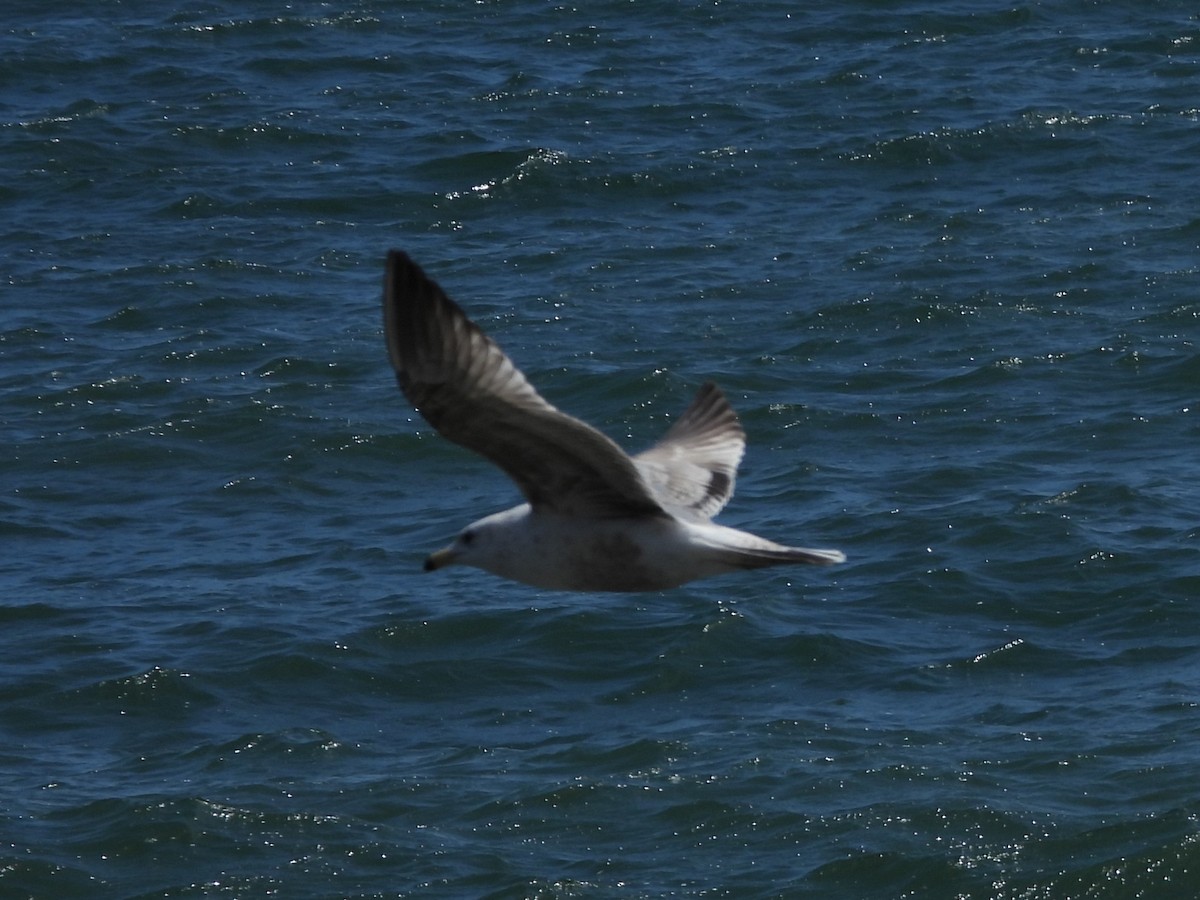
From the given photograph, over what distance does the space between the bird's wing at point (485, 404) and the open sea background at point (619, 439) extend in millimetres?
7681

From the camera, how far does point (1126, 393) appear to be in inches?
888

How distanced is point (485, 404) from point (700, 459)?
2.31 metres

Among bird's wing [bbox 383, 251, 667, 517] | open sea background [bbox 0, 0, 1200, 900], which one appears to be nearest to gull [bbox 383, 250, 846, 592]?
bird's wing [bbox 383, 251, 667, 517]

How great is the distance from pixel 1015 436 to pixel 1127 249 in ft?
14.6

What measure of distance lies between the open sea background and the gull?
23.7 feet

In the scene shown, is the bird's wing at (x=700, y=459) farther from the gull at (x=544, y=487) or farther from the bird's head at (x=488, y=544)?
the bird's head at (x=488, y=544)

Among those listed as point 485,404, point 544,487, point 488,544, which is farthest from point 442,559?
point 485,404

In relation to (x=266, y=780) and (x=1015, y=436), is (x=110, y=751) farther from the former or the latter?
(x=1015, y=436)

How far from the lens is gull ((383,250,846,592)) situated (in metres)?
7.81

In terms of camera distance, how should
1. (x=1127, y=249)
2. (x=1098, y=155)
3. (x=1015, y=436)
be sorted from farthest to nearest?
(x=1098, y=155) < (x=1127, y=249) < (x=1015, y=436)

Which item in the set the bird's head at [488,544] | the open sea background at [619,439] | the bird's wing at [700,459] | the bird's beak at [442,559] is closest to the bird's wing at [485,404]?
the bird's head at [488,544]

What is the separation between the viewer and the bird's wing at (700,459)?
9.57m

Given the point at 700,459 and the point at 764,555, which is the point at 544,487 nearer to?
the point at 764,555

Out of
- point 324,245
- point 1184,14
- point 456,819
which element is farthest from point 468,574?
point 1184,14
